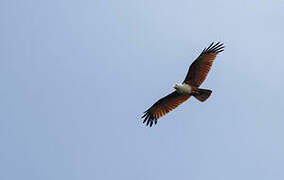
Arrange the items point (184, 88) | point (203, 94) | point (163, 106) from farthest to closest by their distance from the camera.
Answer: point (163, 106) → point (184, 88) → point (203, 94)

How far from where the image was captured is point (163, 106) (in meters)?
21.0

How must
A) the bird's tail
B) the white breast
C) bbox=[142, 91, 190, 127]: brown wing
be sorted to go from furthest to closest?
bbox=[142, 91, 190, 127]: brown wing → the white breast → the bird's tail

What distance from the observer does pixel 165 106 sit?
68.8ft

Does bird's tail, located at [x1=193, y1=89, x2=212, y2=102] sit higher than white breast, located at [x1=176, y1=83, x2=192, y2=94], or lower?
lower

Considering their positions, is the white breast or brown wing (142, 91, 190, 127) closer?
the white breast

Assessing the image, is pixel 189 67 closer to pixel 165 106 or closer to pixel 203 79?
pixel 203 79

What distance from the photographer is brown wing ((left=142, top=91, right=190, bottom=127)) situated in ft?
67.5

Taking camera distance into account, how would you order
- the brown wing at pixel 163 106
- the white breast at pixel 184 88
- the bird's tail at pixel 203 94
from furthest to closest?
the brown wing at pixel 163 106, the white breast at pixel 184 88, the bird's tail at pixel 203 94

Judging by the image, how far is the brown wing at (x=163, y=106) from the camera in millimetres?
20562

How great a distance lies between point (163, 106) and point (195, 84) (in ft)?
5.93

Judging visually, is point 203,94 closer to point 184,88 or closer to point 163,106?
point 184,88

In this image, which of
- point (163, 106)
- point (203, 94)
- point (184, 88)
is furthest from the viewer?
point (163, 106)

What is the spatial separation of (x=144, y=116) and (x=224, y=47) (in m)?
4.16

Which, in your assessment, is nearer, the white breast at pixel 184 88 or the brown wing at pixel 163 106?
the white breast at pixel 184 88
